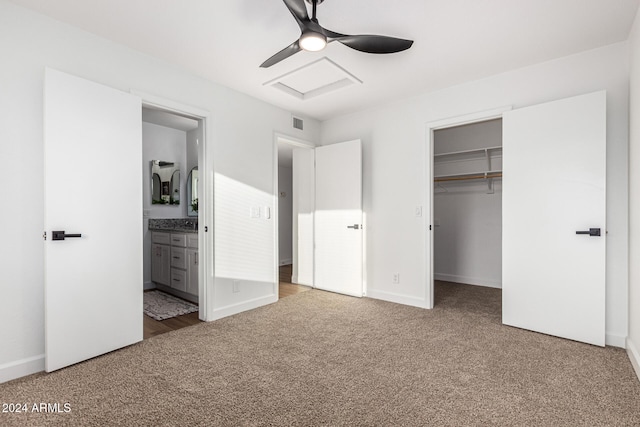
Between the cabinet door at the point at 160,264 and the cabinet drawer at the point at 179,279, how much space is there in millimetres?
109

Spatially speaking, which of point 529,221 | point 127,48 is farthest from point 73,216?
point 529,221

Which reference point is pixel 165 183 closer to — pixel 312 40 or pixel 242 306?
pixel 242 306

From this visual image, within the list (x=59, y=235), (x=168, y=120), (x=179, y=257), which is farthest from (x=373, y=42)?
(x=168, y=120)

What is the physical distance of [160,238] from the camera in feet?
14.4

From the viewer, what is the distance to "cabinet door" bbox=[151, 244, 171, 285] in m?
4.21

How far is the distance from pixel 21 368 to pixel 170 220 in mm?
2977

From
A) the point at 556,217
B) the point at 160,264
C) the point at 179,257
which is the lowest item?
the point at 160,264

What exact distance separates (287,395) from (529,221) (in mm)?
2518

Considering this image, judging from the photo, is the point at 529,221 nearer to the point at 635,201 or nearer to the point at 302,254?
the point at 635,201

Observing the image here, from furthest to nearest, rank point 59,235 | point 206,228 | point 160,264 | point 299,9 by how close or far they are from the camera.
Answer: point 160,264
point 206,228
point 59,235
point 299,9

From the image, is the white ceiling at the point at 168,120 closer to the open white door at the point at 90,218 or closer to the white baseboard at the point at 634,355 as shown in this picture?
the open white door at the point at 90,218

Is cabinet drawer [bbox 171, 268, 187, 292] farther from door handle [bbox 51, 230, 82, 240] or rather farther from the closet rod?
the closet rod

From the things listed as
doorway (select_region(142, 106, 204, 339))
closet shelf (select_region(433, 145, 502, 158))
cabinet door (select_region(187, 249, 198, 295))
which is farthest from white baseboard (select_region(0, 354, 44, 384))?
closet shelf (select_region(433, 145, 502, 158))

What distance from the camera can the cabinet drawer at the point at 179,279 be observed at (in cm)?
392
